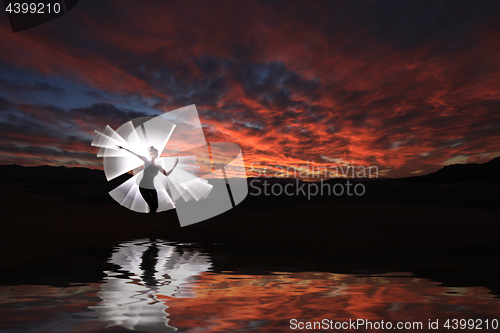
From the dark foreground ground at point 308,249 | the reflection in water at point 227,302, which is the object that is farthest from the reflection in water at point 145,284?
the dark foreground ground at point 308,249

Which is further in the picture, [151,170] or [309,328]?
[151,170]

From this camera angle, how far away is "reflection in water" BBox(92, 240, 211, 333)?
16.1 feet

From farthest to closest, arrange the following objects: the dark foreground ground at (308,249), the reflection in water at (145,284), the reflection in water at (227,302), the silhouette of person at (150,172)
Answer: the silhouette of person at (150,172)
the dark foreground ground at (308,249)
the reflection in water at (145,284)
the reflection in water at (227,302)

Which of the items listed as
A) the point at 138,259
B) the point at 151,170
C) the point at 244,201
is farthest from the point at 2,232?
the point at 244,201

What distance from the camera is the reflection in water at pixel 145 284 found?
4.91m

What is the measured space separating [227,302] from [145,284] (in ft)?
6.50

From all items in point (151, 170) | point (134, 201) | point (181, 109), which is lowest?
point (134, 201)

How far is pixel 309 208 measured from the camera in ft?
88.6

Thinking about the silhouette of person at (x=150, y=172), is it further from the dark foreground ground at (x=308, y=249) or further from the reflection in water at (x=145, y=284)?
the reflection in water at (x=145, y=284)

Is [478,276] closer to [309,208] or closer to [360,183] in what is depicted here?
[309,208]

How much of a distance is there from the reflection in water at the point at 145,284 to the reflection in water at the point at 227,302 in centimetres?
2

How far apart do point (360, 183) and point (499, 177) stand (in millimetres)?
27016

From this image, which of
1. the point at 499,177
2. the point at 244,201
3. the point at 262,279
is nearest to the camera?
the point at 262,279

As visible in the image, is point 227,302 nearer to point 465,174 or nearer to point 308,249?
point 308,249
